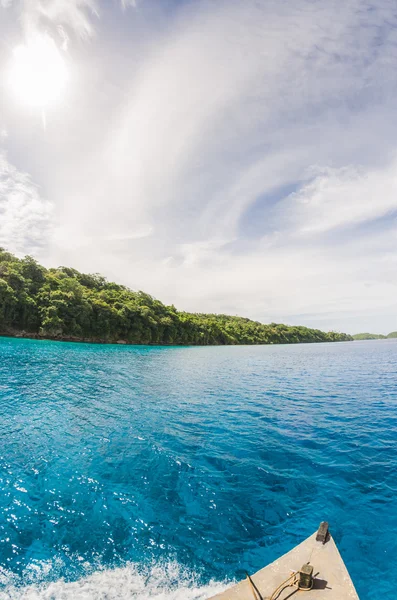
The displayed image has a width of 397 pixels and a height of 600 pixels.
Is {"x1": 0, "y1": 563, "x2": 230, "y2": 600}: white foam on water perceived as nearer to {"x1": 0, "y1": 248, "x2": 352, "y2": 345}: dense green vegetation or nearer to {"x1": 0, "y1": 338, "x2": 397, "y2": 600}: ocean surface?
{"x1": 0, "y1": 338, "x2": 397, "y2": 600}: ocean surface

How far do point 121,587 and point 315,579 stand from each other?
3814 millimetres

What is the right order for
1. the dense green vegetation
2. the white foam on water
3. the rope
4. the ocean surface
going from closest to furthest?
the rope → the white foam on water → the ocean surface → the dense green vegetation

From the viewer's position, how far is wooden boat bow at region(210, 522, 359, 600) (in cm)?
472

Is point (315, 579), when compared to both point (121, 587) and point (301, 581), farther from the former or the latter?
point (121, 587)

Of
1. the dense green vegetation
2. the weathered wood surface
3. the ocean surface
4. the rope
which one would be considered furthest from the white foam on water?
the dense green vegetation

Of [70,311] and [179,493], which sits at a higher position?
[70,311]

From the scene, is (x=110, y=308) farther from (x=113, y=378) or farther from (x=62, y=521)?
(x=62, y=521)

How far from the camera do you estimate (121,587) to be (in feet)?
17.6

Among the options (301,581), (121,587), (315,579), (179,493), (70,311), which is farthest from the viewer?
(70,311)

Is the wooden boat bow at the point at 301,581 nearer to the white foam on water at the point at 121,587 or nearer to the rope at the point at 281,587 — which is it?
the rope at the point at 281,587

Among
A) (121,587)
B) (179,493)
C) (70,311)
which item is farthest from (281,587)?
(70,311)

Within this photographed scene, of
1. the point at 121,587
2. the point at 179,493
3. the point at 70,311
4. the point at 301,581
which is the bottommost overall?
the point at 179,493

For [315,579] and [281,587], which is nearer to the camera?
[281,587]

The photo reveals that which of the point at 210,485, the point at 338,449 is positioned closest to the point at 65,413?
the point at 210,485
